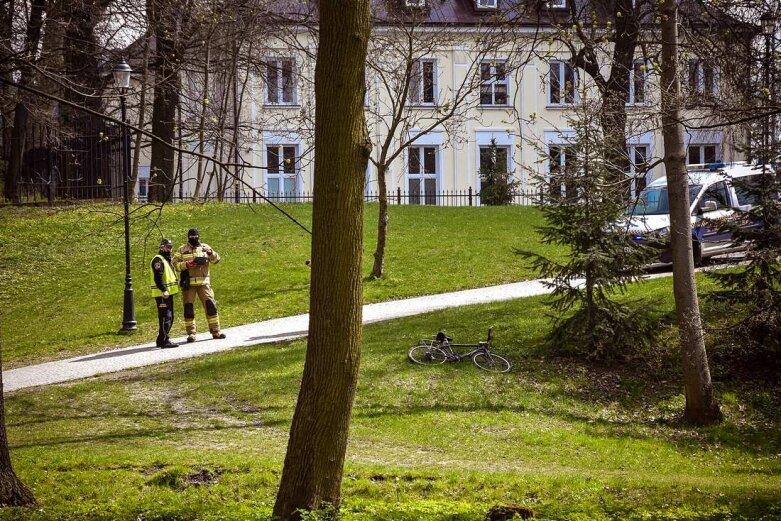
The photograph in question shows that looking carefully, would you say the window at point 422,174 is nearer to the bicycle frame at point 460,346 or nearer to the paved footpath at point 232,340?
the paved footpath at point 232,340

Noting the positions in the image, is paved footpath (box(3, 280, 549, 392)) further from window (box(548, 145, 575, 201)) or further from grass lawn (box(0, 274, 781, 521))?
window (box(548, 145, 575, 201))

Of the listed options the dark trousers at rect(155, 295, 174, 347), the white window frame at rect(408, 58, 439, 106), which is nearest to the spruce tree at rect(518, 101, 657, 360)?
the dark trousers at rect(155, 295, 174, 347)

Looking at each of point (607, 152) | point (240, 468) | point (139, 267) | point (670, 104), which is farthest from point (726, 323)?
point (139, 267)

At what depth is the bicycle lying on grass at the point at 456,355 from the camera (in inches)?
625

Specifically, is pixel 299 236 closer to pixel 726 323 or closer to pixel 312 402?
pixel 726 323

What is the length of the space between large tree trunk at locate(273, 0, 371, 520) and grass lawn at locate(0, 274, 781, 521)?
51 centimetres

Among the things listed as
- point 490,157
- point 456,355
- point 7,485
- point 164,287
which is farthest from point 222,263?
point 490,157

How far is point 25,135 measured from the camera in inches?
1262

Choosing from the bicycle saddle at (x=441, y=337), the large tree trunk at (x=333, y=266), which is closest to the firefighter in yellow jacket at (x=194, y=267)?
the bicycle saddle at (x=441, y=337)

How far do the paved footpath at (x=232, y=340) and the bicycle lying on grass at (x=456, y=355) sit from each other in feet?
4.89

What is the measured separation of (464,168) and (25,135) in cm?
1943

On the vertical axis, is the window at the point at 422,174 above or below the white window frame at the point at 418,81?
below

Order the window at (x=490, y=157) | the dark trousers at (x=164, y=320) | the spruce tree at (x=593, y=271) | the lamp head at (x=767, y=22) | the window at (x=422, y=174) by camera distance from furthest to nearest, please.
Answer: the window at (x=422, y=174)
the window at (x=490, y=157)
the dark trousers at (x=164, y=320)
the spruce tree at (x=593, y=271)
the lamp head at (x=767, y=22)

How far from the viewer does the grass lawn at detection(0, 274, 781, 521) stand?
9.05m
